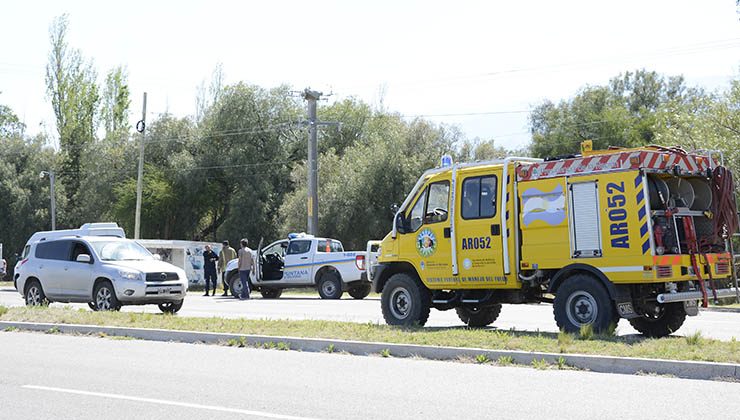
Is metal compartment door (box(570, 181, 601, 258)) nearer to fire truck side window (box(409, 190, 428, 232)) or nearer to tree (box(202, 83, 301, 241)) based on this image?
fire truck side window (box(409, 190, 428, 232))

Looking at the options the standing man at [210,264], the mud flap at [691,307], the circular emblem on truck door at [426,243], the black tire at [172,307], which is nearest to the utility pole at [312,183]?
the standing man at [210,264]

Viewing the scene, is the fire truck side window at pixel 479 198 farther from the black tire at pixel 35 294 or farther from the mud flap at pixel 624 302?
the black tire at pixel 35 294

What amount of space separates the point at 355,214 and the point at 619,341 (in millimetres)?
31822

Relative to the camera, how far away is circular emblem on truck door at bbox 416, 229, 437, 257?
47.5 ft

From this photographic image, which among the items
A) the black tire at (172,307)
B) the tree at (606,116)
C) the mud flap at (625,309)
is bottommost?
the mud flap at (625,309)

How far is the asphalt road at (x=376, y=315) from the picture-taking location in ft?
50.1

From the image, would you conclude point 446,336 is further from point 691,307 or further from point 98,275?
point 98,275

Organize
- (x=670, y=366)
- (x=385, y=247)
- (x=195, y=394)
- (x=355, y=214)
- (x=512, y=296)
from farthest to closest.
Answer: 1. (x=355, y=214)
2. (x=385, y=247)
3. (x=512, y=296)
4. (x=670, y=366)
5. (x=195, y=394)

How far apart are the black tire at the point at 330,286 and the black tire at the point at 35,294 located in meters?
9.18

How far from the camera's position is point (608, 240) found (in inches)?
488

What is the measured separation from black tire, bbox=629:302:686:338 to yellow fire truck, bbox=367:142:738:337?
0.06 feet

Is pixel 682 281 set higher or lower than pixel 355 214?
lower

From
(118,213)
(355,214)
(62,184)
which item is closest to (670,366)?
(355,214)

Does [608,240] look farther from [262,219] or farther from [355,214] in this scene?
[262,219]
